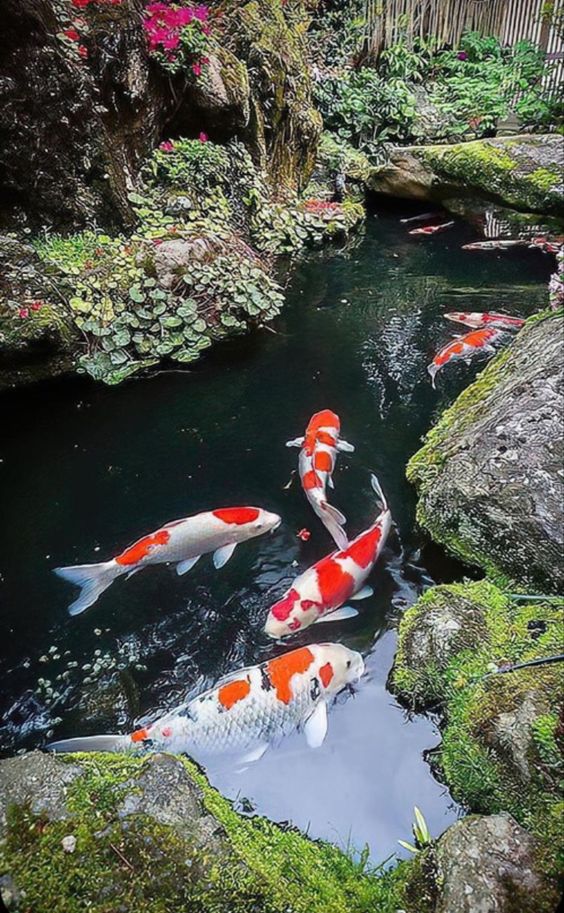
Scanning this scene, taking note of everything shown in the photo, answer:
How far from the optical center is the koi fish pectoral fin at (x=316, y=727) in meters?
2.58

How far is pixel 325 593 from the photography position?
3.01 m

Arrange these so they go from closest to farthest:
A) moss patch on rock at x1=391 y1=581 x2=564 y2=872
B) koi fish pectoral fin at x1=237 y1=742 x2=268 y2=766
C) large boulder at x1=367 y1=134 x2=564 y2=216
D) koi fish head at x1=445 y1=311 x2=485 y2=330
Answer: moss patch on rock at x1=391 y1=581 x2=564 y2=872
koi fish pectoral fin at x1=237 y1=742 x2=268 y2=766
large boulder at x1=367 y1=134 x2=564 y2=216
koi fish head at x1=445 y1=311 x2=485 y2=330

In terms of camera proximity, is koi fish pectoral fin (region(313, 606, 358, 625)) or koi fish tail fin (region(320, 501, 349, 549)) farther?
koi fish tail fin (region(320, 501, 349, 549))

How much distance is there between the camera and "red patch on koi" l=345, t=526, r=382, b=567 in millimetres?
3219

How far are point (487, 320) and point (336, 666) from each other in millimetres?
4483

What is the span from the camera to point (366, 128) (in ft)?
38.7

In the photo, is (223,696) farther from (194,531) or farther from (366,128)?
(366,128)

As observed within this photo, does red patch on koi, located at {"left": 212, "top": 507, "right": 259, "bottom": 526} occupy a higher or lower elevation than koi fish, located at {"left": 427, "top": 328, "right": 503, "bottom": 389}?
lower

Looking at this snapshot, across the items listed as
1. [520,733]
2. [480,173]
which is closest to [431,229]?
[480,173]

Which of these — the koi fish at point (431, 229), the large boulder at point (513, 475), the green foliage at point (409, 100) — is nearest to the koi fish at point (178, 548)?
the large boulder at point (513, 475)

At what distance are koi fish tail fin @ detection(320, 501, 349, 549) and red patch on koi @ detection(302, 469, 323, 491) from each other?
0.55ft

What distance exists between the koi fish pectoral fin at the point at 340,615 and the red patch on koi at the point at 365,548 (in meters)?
0.25

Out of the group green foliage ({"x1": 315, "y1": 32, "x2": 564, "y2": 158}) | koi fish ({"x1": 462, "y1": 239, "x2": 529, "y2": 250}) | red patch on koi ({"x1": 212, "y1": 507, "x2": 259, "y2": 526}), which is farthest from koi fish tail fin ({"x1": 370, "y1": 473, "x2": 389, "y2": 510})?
green foliage ({"x1": 315, "y1": 32, "x2": 564, "y2": 158})

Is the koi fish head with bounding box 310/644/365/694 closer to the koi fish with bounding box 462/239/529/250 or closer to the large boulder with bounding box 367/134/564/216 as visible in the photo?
the large boulder with bounding box 367/134/564/216
